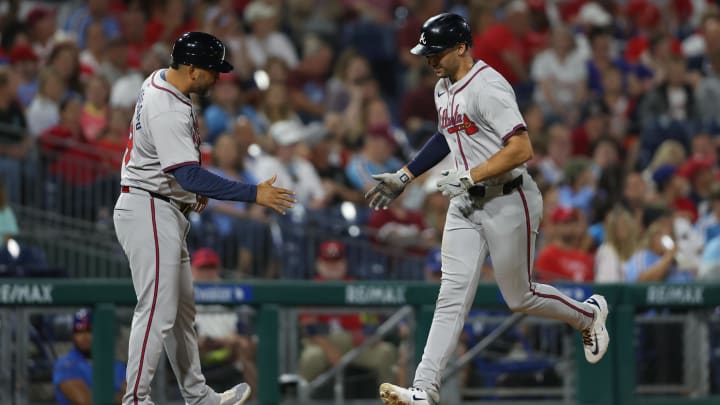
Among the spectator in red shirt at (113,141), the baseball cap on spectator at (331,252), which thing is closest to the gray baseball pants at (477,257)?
the baseball cap on spectator at (331,252)

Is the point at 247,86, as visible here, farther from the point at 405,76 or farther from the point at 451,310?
the point at 451,310

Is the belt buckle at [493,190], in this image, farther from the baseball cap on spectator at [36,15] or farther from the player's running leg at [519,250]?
the baseball cap on spectator at [36,15]

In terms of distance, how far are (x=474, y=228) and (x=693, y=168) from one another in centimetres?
672

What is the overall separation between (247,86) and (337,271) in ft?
11.8

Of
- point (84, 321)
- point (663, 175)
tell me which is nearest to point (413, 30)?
point (663, 175)

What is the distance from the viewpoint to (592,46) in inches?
612

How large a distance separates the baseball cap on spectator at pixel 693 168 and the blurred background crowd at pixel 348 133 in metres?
0.03

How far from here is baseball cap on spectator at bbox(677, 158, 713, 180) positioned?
12688mm

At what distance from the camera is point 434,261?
33.8 feet

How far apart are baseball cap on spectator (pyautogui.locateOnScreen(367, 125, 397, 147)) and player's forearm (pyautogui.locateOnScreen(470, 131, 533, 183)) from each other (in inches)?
246

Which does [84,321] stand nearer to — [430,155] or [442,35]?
[430,155]

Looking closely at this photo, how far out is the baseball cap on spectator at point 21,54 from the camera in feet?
39.4

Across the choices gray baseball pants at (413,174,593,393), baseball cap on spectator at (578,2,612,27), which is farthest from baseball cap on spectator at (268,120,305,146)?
gray baseball pants at (413,174,593,393)

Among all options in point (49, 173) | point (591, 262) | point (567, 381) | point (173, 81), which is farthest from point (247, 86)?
point (173, 81)
